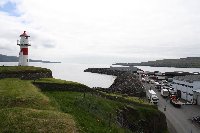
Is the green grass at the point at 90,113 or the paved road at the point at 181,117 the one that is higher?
the green grass at the point at 90,113

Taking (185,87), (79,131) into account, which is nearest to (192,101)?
(185,87)

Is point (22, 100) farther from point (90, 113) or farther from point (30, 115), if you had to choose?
point (90, 113)

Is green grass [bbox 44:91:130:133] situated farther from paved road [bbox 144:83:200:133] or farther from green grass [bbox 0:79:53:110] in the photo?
paved road [bbox 144:83:200:133]

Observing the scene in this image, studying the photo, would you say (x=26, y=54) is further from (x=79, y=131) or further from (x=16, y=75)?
(x=79, y=131)

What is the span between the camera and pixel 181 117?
50.3 meters

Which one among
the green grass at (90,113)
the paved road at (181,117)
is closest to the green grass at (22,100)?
the green grass at (90,113)

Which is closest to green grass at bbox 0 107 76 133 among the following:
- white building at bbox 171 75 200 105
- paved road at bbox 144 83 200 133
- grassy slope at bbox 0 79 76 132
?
grassy slope at bbox 0 79 76 132

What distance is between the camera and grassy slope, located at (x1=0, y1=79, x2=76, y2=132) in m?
20.9


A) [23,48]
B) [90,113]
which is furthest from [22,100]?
[23,48]

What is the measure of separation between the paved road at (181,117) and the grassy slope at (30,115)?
23672 millimetres

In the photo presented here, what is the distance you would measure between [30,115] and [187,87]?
2103 inches

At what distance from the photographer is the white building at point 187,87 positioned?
66.4m

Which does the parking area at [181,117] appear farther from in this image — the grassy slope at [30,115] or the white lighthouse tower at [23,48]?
the white lighthouse tower at [23,48]

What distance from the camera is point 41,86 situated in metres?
40.1
